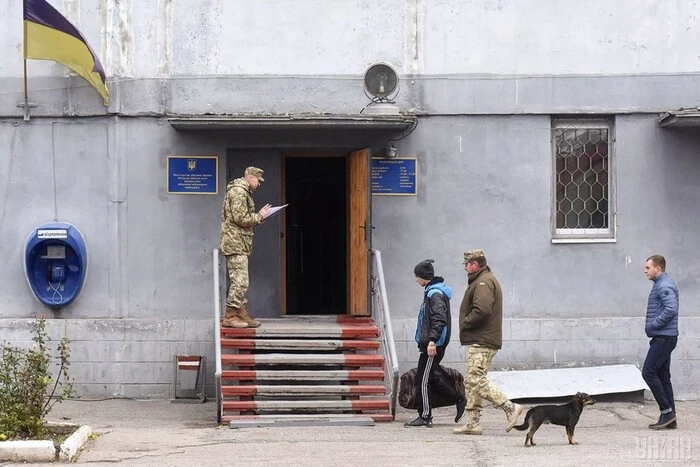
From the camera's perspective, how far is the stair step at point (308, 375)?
41.3ft

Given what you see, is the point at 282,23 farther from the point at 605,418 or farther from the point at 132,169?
the point at 605,418

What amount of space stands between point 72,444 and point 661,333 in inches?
221

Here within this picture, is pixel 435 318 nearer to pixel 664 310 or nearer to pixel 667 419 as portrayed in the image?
pixel 664 310

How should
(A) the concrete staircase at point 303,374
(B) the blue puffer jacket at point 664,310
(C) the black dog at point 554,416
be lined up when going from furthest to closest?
1. (A) the concrete staircase at point 303,374
2. (B) the blue puffer jacket at point 664,310
3. (C) the black dog at point 554,416

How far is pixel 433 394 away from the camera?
11.9 m

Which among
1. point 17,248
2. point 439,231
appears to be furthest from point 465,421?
point 17,248

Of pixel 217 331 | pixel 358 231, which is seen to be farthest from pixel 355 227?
pixel 217 331

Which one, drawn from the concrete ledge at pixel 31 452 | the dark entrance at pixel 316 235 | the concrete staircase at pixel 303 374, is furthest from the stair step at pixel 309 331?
the concrete ledge at pixel 31 452

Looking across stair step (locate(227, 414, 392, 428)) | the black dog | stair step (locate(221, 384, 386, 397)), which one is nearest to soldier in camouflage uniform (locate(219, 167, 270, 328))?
stair step (locate(221, 384, 386, 397))

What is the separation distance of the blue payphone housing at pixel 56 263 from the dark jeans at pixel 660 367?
21.4 ft

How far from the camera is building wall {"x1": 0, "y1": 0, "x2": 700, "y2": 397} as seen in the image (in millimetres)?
13953

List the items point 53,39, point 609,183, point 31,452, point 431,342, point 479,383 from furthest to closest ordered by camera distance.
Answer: point 609,183
point 53,39
point 431,342
point 479,383
point 31,452

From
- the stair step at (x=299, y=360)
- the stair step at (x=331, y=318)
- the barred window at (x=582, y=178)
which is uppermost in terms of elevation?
the barred window at (x=582, y=178)

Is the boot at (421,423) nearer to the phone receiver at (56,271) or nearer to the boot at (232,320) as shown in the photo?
the boot at (232,320)
